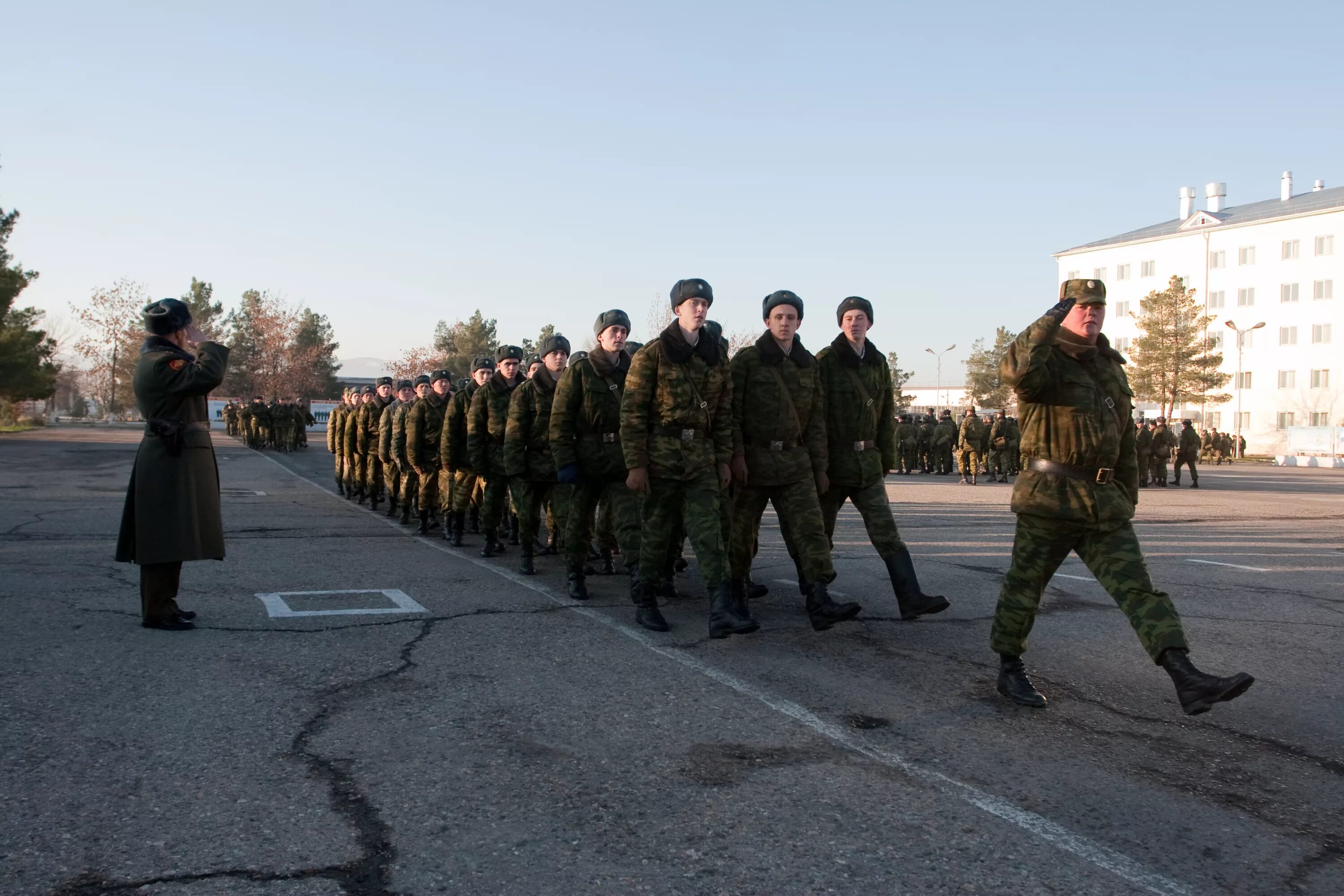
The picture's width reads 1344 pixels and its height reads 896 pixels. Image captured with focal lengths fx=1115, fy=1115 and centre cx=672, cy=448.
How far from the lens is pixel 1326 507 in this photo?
19.9 meters

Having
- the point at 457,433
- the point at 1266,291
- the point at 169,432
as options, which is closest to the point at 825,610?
the point at 169,432

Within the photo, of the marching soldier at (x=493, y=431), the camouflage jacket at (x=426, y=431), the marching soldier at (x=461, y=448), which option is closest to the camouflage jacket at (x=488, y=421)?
the marching soldier at (x=493, y=431)

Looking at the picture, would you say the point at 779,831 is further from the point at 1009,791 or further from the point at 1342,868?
the point at 1342,868

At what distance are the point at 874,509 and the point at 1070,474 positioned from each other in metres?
1.94

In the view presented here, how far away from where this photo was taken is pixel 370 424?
15828 mm

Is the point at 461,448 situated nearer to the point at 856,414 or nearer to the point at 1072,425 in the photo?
the point at 856,414

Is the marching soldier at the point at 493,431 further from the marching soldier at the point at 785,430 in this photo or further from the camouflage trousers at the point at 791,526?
the marching soldier at the point at 785,430

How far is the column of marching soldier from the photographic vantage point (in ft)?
16.4

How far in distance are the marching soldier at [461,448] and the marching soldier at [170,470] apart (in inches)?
171

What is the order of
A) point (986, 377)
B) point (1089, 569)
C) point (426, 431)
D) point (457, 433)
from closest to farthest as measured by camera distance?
point (1089, 569), point (457, 433), point (426, 431), point (986, 377)

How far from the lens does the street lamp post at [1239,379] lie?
62.6 meters

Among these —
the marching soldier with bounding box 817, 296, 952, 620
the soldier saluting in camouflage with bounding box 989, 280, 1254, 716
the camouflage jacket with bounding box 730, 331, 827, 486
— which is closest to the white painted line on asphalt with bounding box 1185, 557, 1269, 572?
the marching soldier with bounding box 817, 296, 952, 620

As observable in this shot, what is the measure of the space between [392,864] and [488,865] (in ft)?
0.88

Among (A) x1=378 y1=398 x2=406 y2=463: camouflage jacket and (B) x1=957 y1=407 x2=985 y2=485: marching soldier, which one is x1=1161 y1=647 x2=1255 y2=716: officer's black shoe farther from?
(B) x1=957 y1=407 x2=985 y2=485: marching soldier
